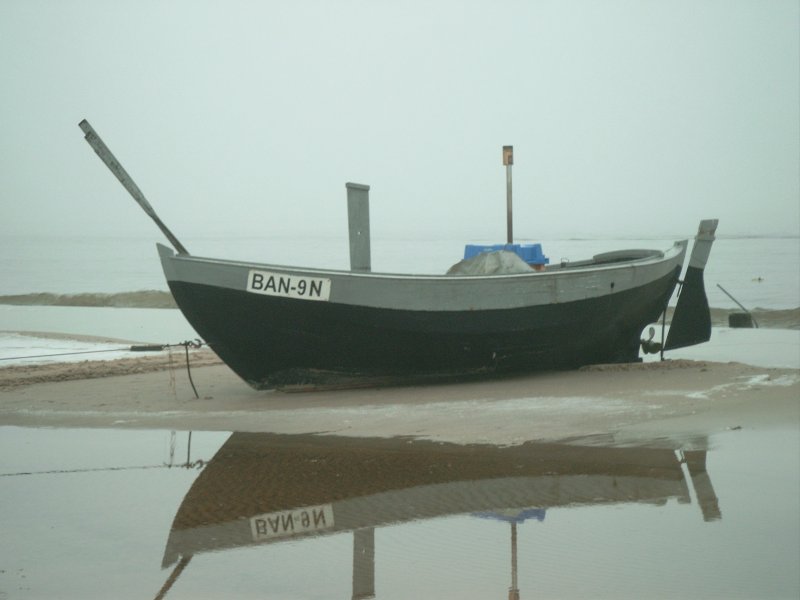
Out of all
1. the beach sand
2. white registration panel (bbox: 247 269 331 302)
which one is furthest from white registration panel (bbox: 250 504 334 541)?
white registration panel (bbox: 247 269 331 302)

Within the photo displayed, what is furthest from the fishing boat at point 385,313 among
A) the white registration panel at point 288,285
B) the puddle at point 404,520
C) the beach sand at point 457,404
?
the puddle at point 404,520

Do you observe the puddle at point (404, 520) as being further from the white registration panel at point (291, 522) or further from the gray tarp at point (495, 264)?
the gray tarp at point (495, 264)

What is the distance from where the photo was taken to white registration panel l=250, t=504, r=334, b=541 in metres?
5.25

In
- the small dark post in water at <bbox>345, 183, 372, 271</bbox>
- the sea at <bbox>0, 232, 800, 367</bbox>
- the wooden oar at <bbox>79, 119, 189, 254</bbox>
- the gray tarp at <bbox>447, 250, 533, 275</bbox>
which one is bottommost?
the sea at <bbox>0, 232, 800, 367</bbox>

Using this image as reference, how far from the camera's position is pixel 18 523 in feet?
18.3

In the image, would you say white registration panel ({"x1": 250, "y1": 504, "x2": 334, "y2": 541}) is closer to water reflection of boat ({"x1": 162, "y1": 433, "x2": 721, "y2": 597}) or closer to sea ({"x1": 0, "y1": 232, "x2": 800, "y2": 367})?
water reflection of boat ({"x1": 162, "y1": 433, "x2": 721, "y2": 597})

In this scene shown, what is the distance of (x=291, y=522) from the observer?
5426 mm

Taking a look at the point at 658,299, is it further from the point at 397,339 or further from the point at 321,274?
the point at 321,274

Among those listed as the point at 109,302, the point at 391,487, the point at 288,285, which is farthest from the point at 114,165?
the point at 109,302

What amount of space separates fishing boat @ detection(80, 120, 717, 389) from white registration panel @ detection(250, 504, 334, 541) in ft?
13.4

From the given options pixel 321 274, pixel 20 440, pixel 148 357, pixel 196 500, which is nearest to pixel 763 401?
pixel 321 274

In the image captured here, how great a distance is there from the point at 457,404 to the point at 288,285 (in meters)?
1.97

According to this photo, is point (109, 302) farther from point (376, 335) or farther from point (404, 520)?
point (404, 520)

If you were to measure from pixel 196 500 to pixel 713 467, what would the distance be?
3.16m
